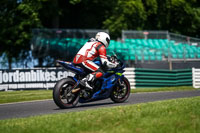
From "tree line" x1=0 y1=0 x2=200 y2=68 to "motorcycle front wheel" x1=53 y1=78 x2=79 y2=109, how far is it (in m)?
13.9

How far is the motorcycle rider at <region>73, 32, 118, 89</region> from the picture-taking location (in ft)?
28.7

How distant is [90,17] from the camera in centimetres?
2934

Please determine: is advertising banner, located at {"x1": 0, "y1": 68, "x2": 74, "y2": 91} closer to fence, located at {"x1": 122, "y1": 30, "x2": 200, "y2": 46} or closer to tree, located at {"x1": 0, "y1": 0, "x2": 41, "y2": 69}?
tree, located at {"x1": 0, "y1": 0, "x2": 41, "y2": 69}

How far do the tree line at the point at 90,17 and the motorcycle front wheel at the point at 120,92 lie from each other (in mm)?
13388

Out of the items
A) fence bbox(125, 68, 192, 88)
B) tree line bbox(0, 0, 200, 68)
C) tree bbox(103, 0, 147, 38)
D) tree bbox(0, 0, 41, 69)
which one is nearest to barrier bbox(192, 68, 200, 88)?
fence bbox(125, 68, 192, 88)

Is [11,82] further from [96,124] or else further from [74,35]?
[96,124]

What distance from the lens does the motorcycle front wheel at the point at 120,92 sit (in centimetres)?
949

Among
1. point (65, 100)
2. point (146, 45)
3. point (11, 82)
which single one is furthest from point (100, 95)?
point (146, 45)

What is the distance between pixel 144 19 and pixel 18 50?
9.86m

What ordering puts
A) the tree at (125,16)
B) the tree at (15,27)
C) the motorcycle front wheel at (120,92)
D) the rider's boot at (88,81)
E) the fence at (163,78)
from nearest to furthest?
the rider's boot at (88,81) < the motorcycle front wheel at (120,92) < the fence at (163,78) < the tree at (15,27) < the tree at (125,16)

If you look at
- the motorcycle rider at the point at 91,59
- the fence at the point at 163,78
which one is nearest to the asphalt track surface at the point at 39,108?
the motorcycle rider at the point at 91,59

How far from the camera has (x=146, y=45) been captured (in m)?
23.3

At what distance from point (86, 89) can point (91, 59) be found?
0.76m

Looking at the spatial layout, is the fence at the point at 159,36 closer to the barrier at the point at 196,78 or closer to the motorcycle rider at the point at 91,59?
the barrier at the point at 196,78
